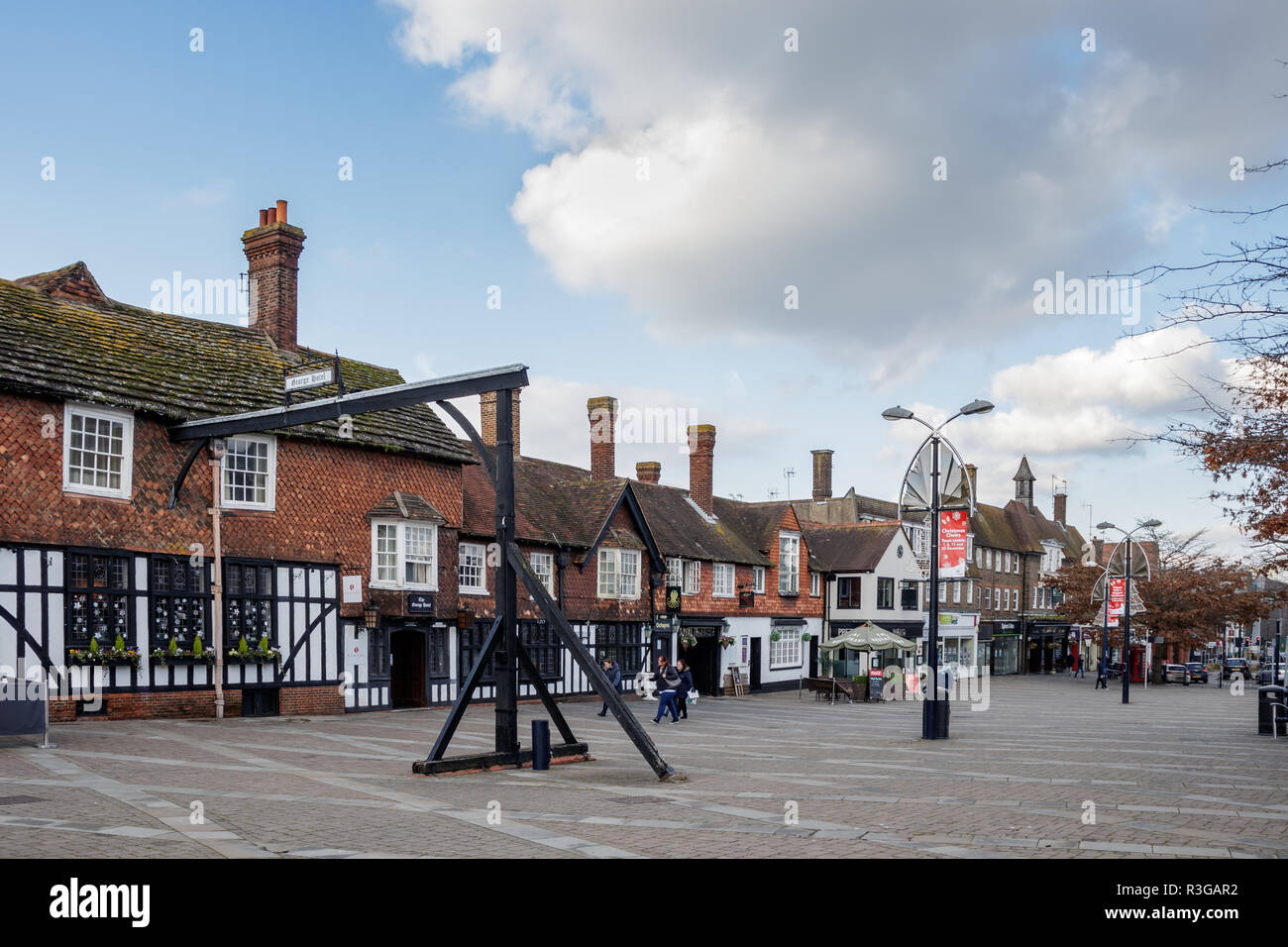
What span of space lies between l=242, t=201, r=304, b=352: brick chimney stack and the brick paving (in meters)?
10.6

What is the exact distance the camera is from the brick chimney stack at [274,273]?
26.9 metres

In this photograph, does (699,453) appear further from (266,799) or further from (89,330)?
(266,799)

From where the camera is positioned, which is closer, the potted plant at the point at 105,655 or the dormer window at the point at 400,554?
the potted plant at the point at 105,655

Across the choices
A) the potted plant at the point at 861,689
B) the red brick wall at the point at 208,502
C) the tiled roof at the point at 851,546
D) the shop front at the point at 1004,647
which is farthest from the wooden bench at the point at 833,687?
the shop front at the point at 1004,647

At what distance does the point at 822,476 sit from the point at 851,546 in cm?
Answer: 978

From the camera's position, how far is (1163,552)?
74.8 metres

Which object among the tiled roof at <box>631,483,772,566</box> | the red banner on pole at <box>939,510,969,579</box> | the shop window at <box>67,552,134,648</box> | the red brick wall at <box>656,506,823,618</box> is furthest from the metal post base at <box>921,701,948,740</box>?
the tiled roof at <box>631,483,772,566</box>

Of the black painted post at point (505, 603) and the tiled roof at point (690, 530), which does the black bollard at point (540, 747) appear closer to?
the black painted post at point (505, 603)

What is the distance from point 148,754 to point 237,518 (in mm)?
8139

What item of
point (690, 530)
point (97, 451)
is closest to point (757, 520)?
point (690, 530)

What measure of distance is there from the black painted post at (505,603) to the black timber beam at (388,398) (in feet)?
0.99

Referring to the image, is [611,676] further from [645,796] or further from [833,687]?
[645,796]

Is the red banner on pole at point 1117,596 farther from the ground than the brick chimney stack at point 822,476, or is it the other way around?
the brick chimney stack at point 822,476
